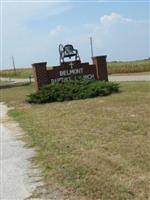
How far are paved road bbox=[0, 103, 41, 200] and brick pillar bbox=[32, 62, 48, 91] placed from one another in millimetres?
8803

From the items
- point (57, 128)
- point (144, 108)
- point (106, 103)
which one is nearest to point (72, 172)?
point (57, 128)

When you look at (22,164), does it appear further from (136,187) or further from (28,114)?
(28,114)

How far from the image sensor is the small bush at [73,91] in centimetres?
1883

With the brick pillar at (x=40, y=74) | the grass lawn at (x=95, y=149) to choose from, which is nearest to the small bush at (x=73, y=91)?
the brick pillar at (x=40, y=74)

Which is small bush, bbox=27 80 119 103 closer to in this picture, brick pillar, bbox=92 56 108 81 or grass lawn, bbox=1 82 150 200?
brick pillar, bbox=92 56 108 81

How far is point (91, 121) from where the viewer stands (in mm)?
12594

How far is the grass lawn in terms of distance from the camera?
6.62 m

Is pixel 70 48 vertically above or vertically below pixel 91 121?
above

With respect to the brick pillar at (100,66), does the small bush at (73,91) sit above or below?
below

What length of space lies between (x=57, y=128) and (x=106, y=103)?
3.94 meters

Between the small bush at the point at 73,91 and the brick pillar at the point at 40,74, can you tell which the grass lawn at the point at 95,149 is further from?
the brick pillar at the point at 40,74

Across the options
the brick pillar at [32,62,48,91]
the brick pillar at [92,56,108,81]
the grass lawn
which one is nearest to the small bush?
the brick pillar at [32,62,48,91]

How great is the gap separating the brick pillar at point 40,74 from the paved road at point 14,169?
8803 millimetres

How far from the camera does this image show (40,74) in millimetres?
21500
